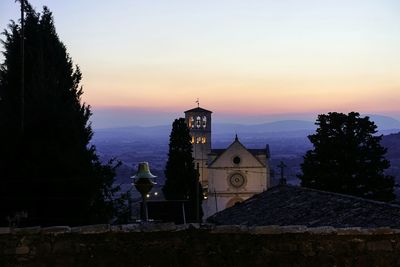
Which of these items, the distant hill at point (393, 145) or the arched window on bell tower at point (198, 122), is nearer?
the arched window on bell tower at point (198, 122)

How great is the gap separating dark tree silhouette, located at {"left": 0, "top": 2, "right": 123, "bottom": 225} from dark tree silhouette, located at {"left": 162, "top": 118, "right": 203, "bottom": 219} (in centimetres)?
2299

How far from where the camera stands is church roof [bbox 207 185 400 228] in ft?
39.2

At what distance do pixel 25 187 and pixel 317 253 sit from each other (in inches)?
267

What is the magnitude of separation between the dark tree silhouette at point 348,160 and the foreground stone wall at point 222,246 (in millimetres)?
20810

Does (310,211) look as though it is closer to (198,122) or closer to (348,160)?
(348,160)

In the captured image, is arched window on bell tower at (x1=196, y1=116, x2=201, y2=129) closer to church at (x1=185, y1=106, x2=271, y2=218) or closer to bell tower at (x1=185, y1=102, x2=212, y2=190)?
bell tower at (x1=185, y1=102, x2=212, y2=190)

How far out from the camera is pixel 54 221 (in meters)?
10.8

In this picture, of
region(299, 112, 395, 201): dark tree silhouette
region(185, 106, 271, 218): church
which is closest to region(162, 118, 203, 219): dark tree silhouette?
region(299, 112, 395, 201): dark tree silhouette

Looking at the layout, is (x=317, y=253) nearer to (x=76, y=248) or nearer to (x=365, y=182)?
(x=76, y=248)

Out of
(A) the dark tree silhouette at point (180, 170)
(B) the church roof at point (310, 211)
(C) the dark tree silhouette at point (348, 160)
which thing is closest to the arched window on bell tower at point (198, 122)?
(A) the dark tree silhouette at point (180, 170)

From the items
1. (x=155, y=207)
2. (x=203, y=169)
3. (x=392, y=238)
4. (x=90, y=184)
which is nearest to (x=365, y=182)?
(x=155, y=207)

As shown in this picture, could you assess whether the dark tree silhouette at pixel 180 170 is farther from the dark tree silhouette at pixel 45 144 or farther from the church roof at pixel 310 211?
the dark tree silhouette at pixel 45 144

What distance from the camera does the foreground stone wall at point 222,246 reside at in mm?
5949

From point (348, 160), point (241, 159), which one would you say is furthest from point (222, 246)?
point (241, 159)
